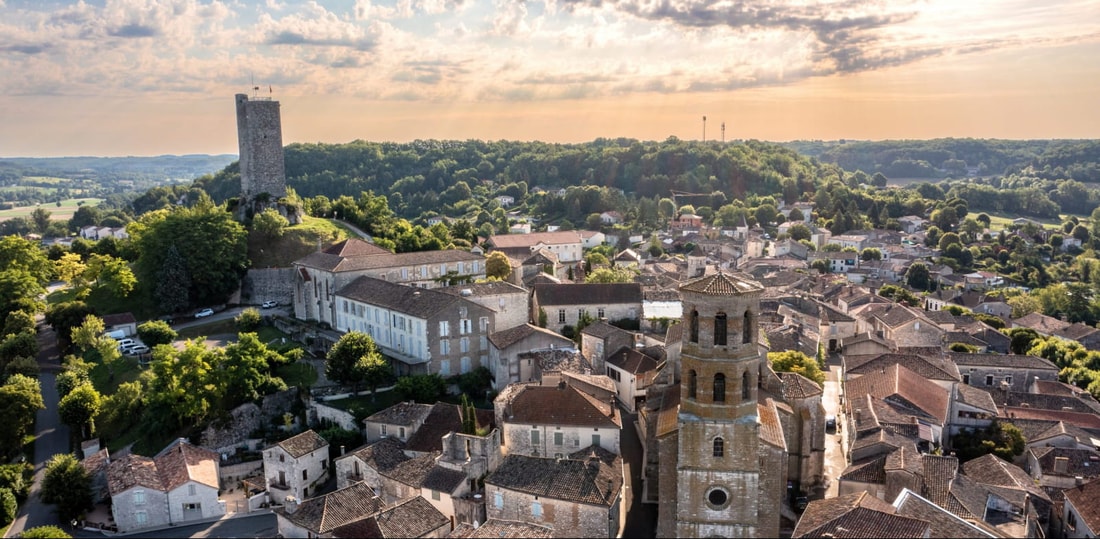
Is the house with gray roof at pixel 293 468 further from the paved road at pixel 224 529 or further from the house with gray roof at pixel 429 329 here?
the house with gray roof at pixel 429 329

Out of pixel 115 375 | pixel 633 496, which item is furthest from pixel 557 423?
pixel 115 375

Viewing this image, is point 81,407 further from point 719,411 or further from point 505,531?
point 719,411

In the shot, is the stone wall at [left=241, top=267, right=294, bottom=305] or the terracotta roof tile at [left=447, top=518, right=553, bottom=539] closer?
the terracotta roof tile at [left=447, top=518, right=553, bottom=539]

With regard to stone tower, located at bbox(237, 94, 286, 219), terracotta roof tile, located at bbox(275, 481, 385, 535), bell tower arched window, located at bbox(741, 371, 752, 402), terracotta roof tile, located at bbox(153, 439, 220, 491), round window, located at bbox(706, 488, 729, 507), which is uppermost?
stone tower, located at bbox(237, 94, 286, 219)

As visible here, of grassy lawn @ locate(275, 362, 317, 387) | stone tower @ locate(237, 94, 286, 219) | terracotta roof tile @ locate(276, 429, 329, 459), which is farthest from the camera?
stone tower @ locate(237, 94, 286, 219)

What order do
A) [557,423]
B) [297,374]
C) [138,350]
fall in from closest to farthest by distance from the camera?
[557,423] → [297,374] → [138,350]

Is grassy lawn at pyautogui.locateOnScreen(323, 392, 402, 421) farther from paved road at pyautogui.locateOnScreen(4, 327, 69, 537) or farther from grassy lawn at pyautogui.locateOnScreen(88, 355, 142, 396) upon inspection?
grassy lawn at pyautogui.locateOnScreen(88, 355, 142, 396)

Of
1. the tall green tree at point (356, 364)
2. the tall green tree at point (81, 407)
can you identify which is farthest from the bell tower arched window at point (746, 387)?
the tall green tree at point (81, 407)

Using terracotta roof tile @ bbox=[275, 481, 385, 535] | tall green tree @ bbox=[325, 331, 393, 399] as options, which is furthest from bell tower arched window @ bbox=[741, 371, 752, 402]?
tall green tree @ bbox=[325, 331, 393, 399]
